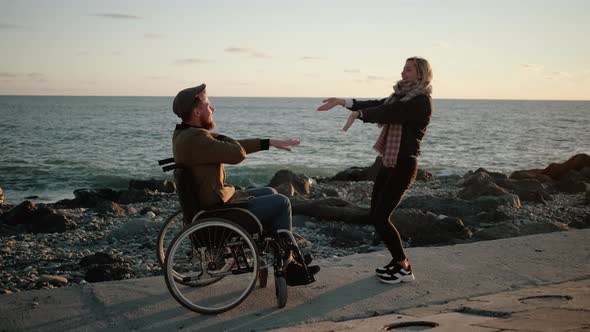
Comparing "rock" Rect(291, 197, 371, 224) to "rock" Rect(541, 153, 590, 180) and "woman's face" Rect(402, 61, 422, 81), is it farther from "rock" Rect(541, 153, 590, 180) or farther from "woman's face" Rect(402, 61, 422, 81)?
"rock" Rect(541, 153, 590, 180)

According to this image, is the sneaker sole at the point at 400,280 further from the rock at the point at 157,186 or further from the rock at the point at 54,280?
the rock at the point at 157,186

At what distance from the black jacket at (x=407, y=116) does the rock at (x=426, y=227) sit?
9.55 ft

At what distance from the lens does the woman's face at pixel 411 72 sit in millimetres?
4906

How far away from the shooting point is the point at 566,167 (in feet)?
56.2

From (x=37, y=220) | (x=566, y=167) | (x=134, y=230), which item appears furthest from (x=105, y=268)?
(x=566, y=167)

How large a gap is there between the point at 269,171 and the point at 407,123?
59.1 feet

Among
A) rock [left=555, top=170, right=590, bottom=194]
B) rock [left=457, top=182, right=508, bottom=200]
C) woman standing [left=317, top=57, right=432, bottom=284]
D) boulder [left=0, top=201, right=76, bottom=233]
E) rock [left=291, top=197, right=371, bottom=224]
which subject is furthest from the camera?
rock [left=555, top=170, right=590, bottom=194]

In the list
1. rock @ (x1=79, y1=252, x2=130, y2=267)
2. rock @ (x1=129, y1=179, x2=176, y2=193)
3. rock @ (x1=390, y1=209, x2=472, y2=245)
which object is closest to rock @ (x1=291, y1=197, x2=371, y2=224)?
rock @ (x1=390, y1=209, x2=472, y2=245)

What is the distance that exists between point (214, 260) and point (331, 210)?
4.98 metres

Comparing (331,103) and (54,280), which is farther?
(54,280)

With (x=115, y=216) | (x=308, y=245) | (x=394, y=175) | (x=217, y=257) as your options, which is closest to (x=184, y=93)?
(x=217, y=257)

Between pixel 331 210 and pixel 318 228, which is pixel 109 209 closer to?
pixel 331 210

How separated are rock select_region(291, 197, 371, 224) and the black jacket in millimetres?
3958

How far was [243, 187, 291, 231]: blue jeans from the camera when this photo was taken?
14.6ft
